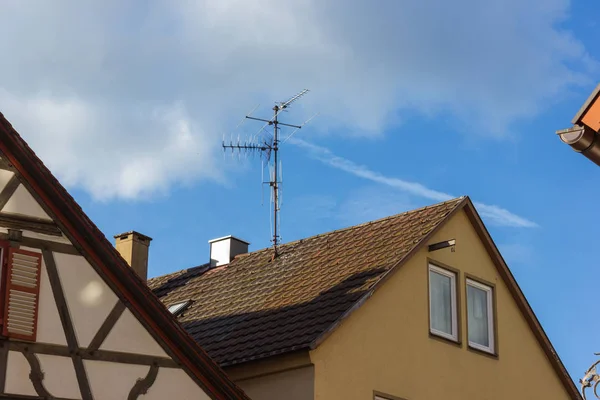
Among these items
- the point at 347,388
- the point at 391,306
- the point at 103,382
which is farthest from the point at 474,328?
the point at 103,382

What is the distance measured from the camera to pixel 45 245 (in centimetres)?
1468

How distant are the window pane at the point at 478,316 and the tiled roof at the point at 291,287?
167 cm

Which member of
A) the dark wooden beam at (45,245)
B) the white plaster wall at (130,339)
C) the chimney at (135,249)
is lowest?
the white plaster wall at (130,339)

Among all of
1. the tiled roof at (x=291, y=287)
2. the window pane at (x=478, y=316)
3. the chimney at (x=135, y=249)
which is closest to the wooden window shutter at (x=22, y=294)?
the tiled roof at (x=291, y=287)

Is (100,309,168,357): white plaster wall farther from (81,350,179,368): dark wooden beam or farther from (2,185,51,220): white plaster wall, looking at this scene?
(2,185,51,220): white plaster wall

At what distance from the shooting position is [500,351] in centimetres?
2116

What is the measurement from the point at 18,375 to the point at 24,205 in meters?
2.18

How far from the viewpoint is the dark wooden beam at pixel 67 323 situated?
47.2ft

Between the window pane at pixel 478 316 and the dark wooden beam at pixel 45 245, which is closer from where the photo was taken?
the dark wooden beam at pixel 45 245

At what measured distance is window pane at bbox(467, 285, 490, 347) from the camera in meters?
20.8

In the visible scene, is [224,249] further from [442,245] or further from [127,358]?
[127,358]

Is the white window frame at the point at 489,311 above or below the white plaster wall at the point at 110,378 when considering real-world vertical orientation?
above

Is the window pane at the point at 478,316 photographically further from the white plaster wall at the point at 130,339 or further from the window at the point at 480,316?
the white plaster wall at the point at 130,339

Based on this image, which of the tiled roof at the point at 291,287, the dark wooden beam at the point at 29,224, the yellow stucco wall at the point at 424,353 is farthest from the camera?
the tiled roof at the point at 291,287
